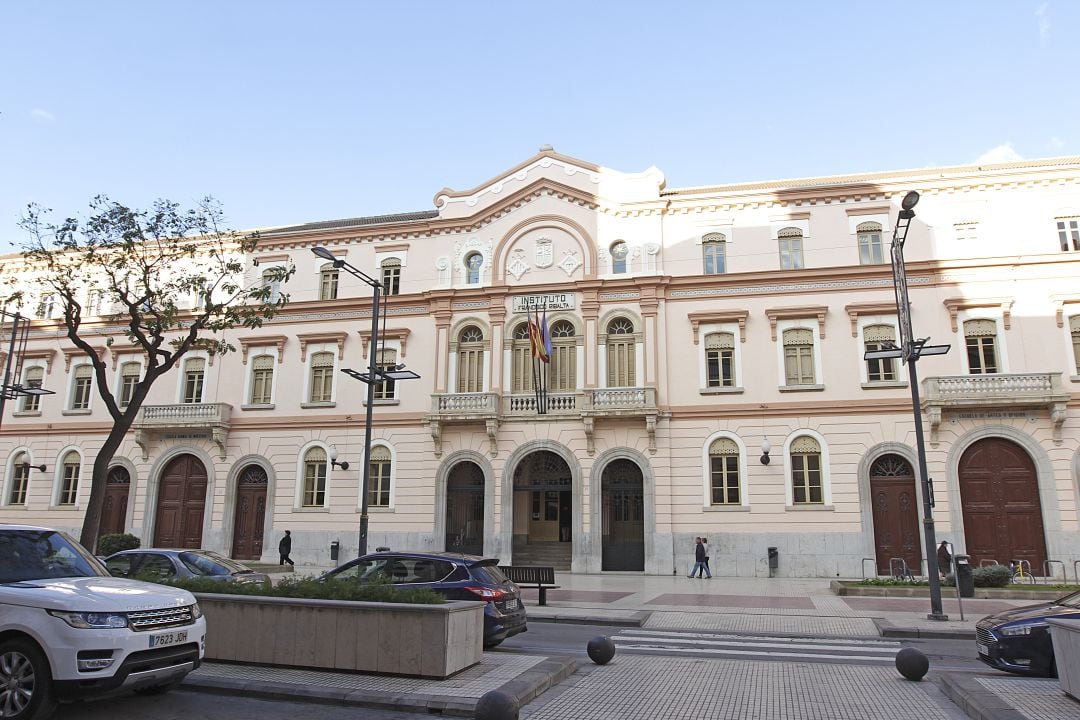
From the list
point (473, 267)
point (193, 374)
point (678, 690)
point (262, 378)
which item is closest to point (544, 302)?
point (473, 267)

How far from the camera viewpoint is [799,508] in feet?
87.7

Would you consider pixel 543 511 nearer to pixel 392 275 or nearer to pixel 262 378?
pixel 392 275

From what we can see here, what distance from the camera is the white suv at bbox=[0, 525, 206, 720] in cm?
704

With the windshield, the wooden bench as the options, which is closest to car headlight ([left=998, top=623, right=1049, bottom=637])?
the wooden bench

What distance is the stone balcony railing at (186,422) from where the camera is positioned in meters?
32.1

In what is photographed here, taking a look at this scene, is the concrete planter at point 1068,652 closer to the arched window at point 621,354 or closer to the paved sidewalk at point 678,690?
the paved sidewalk at point 678,690

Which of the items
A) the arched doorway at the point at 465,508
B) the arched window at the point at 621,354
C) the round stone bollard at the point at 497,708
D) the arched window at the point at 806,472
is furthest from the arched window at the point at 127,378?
the round stone bollard at the point at 497,708

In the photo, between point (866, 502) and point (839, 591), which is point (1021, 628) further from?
point (866, 502)

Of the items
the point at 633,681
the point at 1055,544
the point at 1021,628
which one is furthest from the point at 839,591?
the point at 633,681

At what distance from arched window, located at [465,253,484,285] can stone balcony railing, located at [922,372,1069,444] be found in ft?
58.4

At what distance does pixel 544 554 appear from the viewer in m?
29.8

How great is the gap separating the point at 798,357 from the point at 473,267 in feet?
45.5

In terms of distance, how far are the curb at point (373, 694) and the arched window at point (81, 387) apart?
102 ft

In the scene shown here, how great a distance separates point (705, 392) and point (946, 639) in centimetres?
1470
